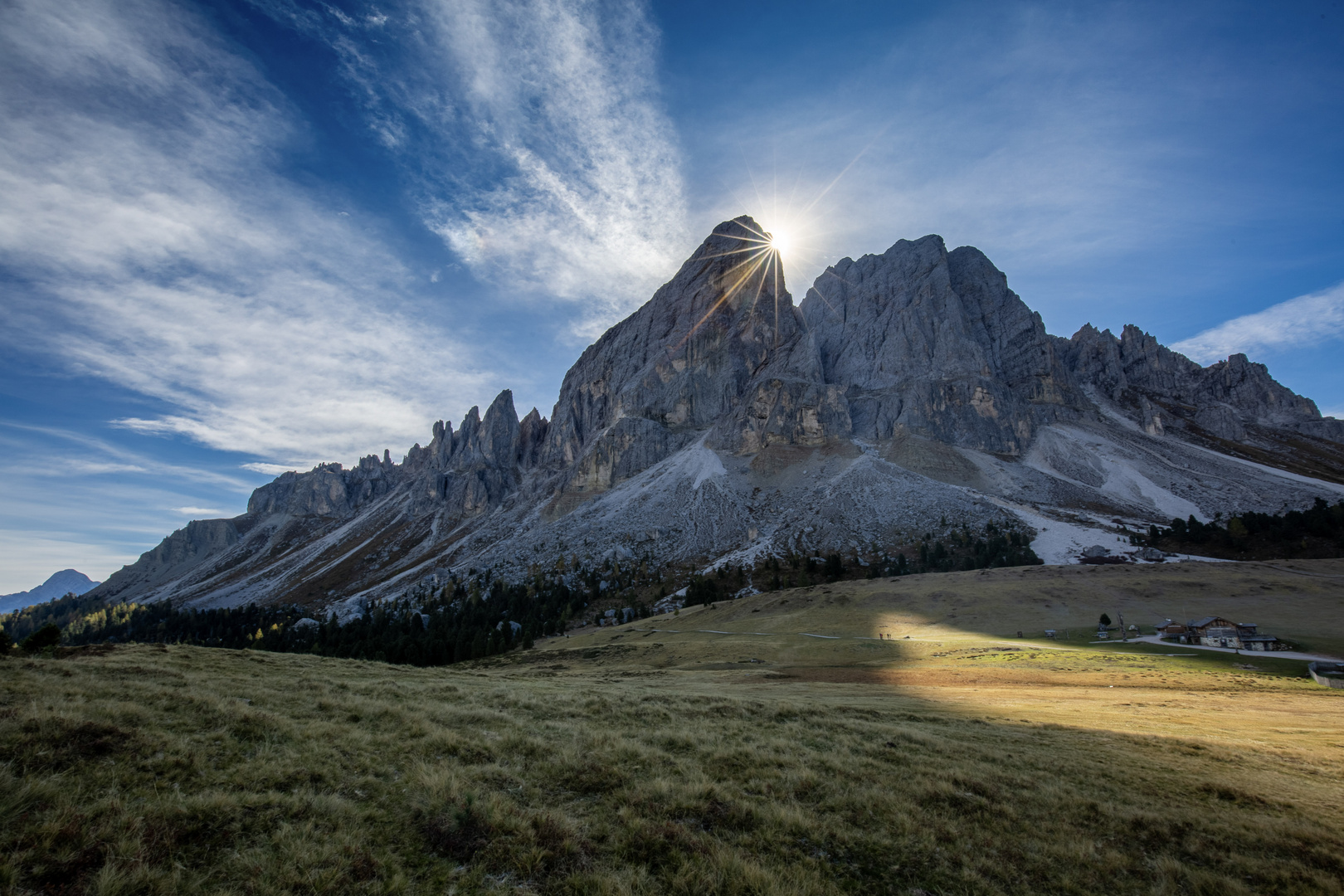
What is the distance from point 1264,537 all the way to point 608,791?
142 m

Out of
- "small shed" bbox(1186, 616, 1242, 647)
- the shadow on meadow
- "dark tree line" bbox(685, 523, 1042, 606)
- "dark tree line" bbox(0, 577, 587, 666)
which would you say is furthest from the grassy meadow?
"dark tree line" bbox(685, 523, 1042, 606)

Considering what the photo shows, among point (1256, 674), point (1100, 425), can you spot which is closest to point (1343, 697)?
point (1256, 674)

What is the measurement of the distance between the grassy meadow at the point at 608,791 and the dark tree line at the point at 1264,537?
10328 centimetres

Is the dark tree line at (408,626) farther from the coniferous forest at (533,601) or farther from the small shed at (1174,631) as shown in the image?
the small shed at (1174,631)

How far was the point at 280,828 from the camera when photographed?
727 centimetres

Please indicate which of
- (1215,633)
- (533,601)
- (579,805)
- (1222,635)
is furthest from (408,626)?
(1222,635)

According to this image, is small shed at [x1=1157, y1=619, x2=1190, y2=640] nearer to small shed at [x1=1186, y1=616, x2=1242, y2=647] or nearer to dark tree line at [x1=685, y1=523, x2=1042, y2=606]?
small shed at [x1=1186, y1=616, x2=1242, y2=647]

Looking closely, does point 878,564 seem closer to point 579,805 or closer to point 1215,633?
point 1215,633

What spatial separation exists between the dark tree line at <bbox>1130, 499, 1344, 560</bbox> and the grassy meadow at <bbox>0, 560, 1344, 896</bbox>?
10328 cm

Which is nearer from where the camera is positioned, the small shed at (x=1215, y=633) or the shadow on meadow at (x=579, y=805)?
the shadow on meadow at (x=579, y=805)

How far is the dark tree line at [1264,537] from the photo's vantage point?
9106 centimetres

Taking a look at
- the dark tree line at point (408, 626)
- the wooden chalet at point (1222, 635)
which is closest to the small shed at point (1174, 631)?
the wooden chalet at point (1222, 635)

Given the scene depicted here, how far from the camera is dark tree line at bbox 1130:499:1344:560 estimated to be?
299 ft

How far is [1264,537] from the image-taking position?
97312 millimetres
